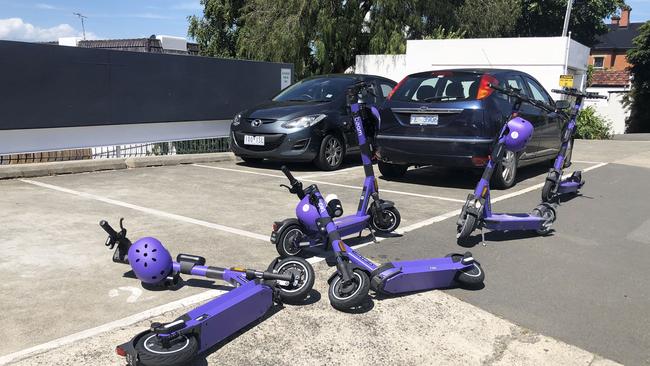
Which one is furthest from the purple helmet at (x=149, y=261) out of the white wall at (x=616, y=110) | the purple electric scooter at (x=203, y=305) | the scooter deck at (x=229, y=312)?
the white wall at (x=616, y=110)

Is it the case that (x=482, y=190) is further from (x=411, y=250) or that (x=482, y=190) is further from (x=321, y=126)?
(x=321, y=126)

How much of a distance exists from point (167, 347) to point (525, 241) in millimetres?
3622

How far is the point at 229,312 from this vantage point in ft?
9.56

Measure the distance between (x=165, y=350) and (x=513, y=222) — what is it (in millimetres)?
3466

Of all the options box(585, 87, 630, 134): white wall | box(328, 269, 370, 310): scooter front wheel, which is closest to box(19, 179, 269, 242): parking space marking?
box(328, 269, 370, 310): scooter front wheel

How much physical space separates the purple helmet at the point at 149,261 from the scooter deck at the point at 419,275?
141 centimetres

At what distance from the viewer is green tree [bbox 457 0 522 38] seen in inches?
863

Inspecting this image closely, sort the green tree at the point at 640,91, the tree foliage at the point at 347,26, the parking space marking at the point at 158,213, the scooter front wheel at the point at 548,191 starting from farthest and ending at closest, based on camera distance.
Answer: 1. the green tree at the point at 640,91
2. the tree foliage at the point at 347,26
3. the scooter front wheel at the point at 548,191
4. the parking space marking at the point at 158,213

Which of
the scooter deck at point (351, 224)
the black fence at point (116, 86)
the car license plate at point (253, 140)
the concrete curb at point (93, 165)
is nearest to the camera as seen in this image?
the scooter deck at point (351, 224)

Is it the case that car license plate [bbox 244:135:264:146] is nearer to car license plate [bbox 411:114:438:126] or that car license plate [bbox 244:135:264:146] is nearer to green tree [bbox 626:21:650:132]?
car license plate [bbox 411:114:438:126]

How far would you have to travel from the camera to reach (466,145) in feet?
22.5

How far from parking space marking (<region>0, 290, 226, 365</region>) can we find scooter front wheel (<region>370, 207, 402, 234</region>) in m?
1.75

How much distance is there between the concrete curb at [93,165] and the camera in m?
7.46

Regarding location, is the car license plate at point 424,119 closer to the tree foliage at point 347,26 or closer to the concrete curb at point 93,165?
the concrete curb at point 93,165
